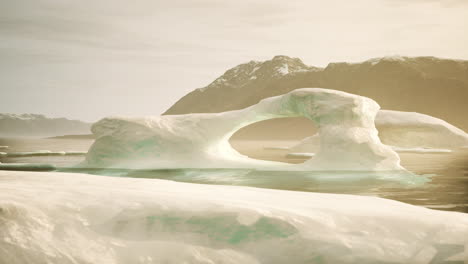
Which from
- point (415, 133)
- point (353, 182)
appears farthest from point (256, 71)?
point (353, 182)

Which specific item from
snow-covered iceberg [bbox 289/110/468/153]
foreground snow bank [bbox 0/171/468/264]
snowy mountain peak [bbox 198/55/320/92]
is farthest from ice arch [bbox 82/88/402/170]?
→ snowy mountain peak [bbox 198/55/320/92]

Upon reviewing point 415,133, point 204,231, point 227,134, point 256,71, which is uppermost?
point 256,71

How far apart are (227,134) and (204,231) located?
615 inches

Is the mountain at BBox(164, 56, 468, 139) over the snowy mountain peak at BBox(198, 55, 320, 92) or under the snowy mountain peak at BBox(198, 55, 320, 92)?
under

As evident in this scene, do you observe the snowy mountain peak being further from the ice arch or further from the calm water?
the calm water

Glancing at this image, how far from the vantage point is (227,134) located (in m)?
19.0

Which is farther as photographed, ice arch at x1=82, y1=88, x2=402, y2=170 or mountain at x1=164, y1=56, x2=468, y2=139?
mountain at x1=164, y1=56, x2=468, y2=139

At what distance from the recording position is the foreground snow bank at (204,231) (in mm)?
3127

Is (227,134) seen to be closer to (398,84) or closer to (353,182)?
(353,182)

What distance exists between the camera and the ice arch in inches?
648

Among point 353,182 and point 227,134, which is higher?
point 227,134

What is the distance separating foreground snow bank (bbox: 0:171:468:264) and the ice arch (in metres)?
12.8

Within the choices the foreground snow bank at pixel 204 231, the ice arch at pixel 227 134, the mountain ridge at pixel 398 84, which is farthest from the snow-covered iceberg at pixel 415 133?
the mountain ridge at pixel 398 84

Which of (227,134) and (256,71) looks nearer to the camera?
(227,134)
